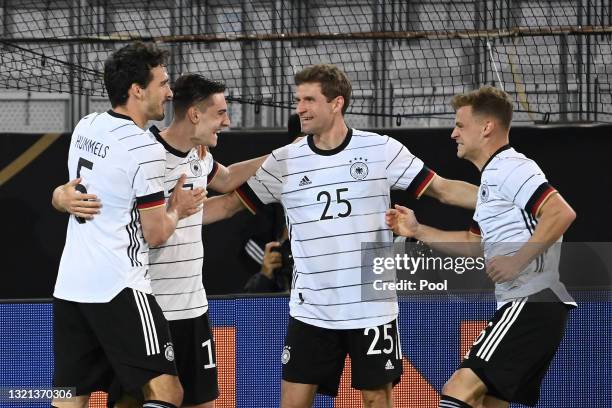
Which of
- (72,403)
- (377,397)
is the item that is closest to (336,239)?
(377,397)

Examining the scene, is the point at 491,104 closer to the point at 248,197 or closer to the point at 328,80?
the point at 328,80

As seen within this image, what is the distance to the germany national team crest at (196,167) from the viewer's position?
4.95 metres

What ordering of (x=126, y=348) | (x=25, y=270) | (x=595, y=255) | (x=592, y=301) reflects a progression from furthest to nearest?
(x=25, y=270) → (x=595, y=255) → (x=592, y=301) → (x=126, y=348)

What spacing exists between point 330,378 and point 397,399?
38.9 inches

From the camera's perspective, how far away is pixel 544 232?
14.5 ft

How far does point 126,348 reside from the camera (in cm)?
425

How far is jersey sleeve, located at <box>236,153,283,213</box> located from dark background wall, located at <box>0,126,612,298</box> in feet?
4.96

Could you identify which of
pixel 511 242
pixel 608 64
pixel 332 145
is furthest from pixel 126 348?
pixel 608 64

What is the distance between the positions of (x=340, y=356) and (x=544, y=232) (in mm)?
1212

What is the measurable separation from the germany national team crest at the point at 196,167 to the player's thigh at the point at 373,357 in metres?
1.09

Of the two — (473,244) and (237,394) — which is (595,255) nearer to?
→ (473,244)

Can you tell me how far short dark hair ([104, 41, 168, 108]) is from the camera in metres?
4.36

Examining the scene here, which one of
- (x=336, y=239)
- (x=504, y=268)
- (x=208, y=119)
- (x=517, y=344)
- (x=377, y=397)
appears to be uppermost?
(x=208, y=119)

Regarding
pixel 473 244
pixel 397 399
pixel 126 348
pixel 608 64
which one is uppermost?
pixel 608 64
